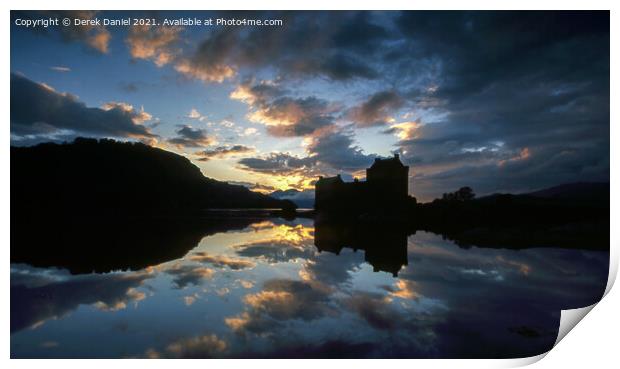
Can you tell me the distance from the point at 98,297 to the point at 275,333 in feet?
19.2

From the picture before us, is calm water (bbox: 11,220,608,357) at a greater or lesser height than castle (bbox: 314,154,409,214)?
lesser

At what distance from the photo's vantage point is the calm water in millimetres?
8180

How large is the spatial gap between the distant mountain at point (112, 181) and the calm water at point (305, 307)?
137 feet

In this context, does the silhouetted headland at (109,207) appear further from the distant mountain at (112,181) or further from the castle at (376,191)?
the castle at (376,191)

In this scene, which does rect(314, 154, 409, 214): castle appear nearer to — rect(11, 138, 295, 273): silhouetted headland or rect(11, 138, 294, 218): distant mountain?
rect(11, 138, 295, 273): silhouetted headland

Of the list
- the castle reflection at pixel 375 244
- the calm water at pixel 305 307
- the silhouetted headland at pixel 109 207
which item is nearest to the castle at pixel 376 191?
the castle reflection at pixel 375 244

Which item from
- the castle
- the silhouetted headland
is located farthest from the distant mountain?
the castle

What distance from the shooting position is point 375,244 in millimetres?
17375

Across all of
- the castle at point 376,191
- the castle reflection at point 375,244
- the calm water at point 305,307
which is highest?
the castle at point 376,191

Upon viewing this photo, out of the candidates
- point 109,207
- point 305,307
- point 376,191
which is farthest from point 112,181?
point 305,307

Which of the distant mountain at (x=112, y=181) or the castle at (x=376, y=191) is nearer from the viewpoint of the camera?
the castle at (x=376, y=191)

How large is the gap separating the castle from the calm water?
1479 cm

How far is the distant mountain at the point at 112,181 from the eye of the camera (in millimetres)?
54969

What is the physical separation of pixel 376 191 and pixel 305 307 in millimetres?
21910
